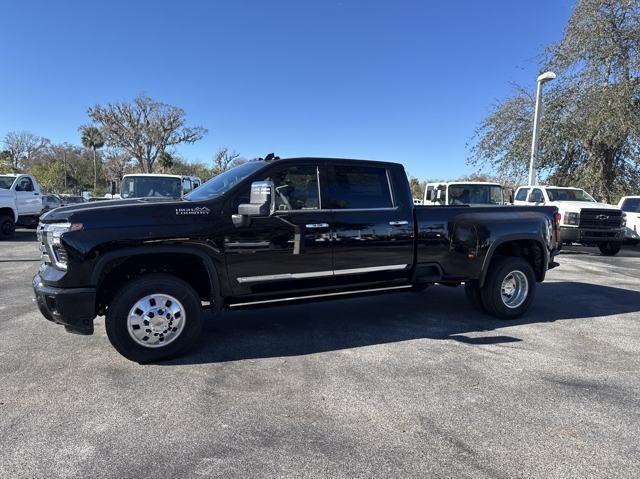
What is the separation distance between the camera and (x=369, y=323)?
5750 mm

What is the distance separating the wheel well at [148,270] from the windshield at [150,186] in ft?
32.4

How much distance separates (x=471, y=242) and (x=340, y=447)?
3.51 meters

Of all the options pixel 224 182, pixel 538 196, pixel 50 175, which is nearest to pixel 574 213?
pixel 538 196

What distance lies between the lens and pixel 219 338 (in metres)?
5.06

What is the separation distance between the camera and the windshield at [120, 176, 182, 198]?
13953mm

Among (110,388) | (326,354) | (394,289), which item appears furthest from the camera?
(394,289)

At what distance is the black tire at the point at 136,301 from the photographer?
4109 millimetres

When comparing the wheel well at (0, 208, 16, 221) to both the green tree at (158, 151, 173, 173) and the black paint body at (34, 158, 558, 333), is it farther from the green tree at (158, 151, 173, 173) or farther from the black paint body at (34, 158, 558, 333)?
the green tree at (158, 151, 173, 173)

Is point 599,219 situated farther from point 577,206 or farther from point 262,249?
point 262,249

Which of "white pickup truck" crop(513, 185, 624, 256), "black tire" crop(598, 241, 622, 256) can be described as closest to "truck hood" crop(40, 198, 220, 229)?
"white pickup truck" crop(513, 185, 624, 256)

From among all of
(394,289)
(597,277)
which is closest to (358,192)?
(394,289)

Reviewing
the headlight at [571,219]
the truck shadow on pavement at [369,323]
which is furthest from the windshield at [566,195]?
the truck shadow on pavement at [369,323]

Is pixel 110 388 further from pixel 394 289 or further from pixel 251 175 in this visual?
pixel 394 289

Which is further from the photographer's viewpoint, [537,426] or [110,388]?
[110,388]
